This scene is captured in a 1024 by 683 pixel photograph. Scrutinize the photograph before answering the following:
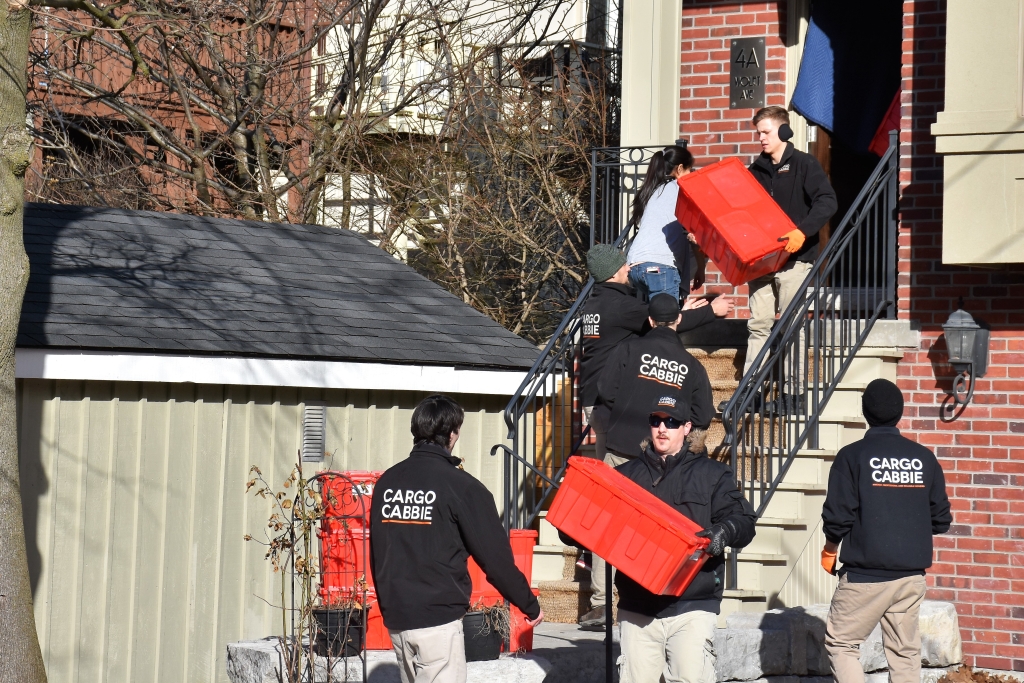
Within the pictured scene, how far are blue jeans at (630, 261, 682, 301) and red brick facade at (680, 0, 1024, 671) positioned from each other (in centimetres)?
169

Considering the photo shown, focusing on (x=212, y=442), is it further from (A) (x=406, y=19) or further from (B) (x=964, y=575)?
(A) (x=406, y=19)

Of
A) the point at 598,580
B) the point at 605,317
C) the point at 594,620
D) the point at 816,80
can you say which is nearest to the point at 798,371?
the point at 605,317

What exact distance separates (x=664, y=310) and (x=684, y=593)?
2188 mm

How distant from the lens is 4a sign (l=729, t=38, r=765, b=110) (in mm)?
10789

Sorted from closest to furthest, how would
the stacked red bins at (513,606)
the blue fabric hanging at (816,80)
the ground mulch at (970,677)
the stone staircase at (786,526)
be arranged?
the stacked red bins at (513,606)
the stone staircase at (786,526)
the ground mulch at (970,677)
the blue fabric hanging at (816,80)

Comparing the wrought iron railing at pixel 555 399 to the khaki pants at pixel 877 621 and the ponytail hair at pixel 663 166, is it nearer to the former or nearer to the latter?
the ponytail hair at pixel 663 166

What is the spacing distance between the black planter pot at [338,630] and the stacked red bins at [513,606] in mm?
611

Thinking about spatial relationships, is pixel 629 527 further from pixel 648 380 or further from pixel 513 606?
pixel 648 380

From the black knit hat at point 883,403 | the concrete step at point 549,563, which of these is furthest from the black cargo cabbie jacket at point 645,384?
the concrete step at point 549,563

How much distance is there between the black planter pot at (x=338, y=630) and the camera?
6.84 meters

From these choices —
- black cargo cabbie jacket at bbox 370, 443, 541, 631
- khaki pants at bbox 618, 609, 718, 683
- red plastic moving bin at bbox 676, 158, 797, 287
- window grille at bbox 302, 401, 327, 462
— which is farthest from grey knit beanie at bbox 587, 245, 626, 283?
black cargo cabbie jacket at bbox 370, 443, 541, 631

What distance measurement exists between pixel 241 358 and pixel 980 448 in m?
4.73

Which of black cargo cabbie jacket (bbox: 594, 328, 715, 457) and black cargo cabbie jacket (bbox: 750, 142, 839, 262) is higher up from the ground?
black cargo cabbie jacket (bbox: 750, 142, 839, 262)

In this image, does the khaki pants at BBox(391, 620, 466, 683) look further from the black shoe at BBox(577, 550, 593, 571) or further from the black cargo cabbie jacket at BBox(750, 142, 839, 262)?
the black cargo cabbie jacket at BBox(750, 142, 839, 262)
